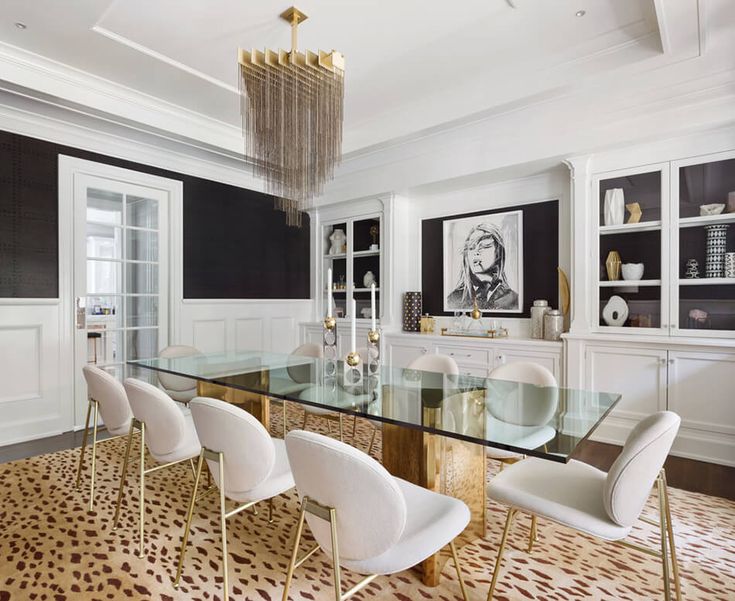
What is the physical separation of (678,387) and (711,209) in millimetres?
1347

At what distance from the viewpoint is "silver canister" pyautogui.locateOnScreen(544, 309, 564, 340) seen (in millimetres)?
3998

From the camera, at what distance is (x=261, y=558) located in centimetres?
206

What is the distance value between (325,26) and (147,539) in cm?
333

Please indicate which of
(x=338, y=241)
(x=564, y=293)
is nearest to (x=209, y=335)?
(x=338, y=241)

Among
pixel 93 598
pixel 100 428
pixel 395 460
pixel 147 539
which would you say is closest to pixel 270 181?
pixel 395 460

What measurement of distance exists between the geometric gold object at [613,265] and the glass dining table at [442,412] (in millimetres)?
1824

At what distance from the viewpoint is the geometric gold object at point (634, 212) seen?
352cm

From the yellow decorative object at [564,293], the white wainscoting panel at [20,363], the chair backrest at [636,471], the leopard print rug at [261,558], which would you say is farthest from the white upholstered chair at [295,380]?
the yellow decorative object at [564,293]

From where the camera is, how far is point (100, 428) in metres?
4.05

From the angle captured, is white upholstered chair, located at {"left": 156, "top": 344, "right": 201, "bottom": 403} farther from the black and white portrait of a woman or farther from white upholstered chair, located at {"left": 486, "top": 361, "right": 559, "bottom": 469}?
the black and white portrait of a woman

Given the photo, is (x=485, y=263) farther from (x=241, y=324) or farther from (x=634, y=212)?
(x=241, y=324)

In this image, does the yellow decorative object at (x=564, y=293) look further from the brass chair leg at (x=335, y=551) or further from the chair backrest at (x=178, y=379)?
the brass chair leg at (x=335, y=551)

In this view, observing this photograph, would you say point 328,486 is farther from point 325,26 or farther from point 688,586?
point 325,26

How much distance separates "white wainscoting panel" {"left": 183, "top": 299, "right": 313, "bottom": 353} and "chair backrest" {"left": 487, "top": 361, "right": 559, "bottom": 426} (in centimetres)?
352
